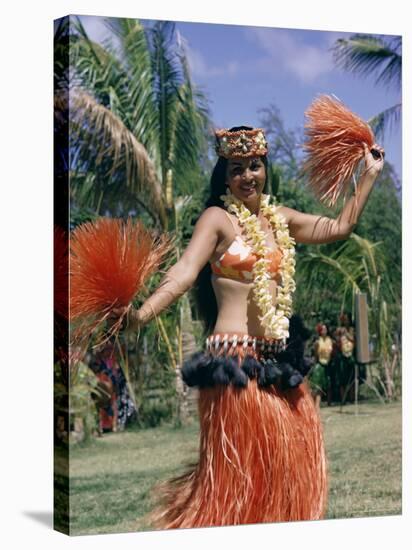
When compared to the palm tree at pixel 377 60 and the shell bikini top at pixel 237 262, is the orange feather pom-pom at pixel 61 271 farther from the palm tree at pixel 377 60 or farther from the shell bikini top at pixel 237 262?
the palm tree at pixel 377 60

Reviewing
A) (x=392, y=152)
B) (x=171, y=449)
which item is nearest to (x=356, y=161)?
(x=392, y=152)

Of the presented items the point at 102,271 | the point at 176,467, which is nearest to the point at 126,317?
the point at 102,271

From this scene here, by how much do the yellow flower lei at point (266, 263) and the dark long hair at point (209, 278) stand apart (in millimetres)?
63

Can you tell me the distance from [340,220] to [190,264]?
1.02 meters

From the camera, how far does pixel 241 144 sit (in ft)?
27.7

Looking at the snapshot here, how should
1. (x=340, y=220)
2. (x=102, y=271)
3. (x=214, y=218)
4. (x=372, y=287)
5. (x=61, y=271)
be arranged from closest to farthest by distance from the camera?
(x=102, y=271) → (x=61, y=271) → (x=214, y=218) → (x=340, y=220) → (x=372, y=287)

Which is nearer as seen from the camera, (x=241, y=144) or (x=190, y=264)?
(x=190, y=264)

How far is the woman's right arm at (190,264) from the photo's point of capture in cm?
815

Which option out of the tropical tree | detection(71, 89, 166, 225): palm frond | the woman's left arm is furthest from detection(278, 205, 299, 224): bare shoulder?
detection(71, 89, 166, 225): palm frond

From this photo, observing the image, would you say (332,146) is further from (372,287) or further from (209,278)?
(209,278)

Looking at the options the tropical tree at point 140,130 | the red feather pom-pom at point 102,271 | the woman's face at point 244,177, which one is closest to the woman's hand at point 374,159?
the woman's face at point 244,177

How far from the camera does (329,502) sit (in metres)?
8.88

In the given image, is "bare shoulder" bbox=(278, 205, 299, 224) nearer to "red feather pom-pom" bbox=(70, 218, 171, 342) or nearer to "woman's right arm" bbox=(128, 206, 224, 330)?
"woman's right arm" bbox=(128, 206, 224, 330)

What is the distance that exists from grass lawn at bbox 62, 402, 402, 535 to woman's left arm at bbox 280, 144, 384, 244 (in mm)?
950
